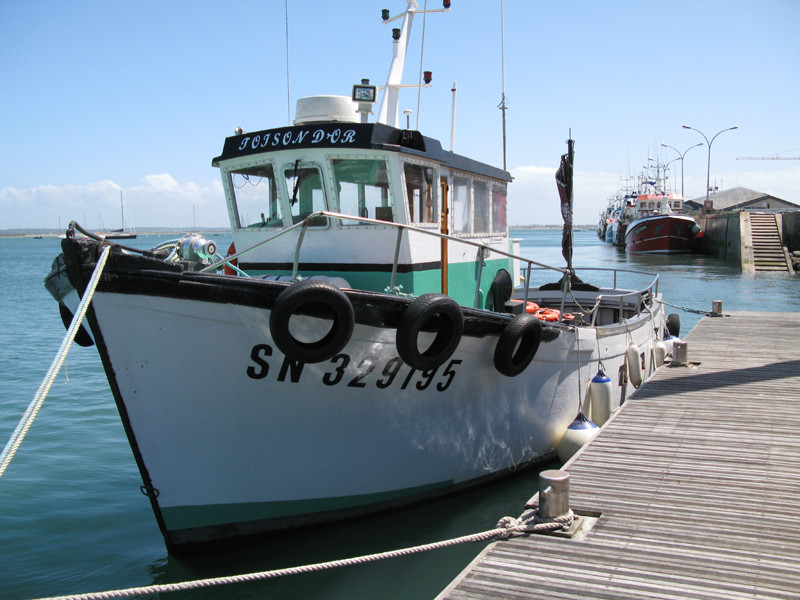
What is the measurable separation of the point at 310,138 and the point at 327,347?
2.76 meters

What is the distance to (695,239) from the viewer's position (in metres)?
50.5

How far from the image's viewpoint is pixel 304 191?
6992 mm

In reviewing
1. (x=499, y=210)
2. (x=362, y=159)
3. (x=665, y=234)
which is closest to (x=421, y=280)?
(x=362, y=159)

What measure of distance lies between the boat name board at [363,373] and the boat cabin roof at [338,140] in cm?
229

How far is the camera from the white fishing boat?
4750mm

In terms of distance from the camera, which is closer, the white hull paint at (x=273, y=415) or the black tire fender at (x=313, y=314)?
the black tire fender at (x=313, y=314)

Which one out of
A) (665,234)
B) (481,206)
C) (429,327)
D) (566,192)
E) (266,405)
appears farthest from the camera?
(665,234)

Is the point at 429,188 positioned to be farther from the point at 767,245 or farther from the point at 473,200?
the point at 767,245

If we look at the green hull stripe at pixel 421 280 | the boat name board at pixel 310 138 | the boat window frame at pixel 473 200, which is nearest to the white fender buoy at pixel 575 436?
the green hull stripe at pixel 421 280

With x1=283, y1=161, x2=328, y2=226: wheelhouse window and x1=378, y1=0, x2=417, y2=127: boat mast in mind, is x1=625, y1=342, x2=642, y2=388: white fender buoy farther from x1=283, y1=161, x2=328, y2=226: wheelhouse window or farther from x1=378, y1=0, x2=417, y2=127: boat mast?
x1=283, y1=161, x2=328, y2=226: wheelhouse window

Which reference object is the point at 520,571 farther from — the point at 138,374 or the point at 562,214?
the point at 562,214

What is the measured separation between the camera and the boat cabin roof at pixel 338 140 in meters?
6.59

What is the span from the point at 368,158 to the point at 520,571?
4.25 m

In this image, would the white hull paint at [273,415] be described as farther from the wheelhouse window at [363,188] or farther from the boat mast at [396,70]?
the boat mast at [396,70]
